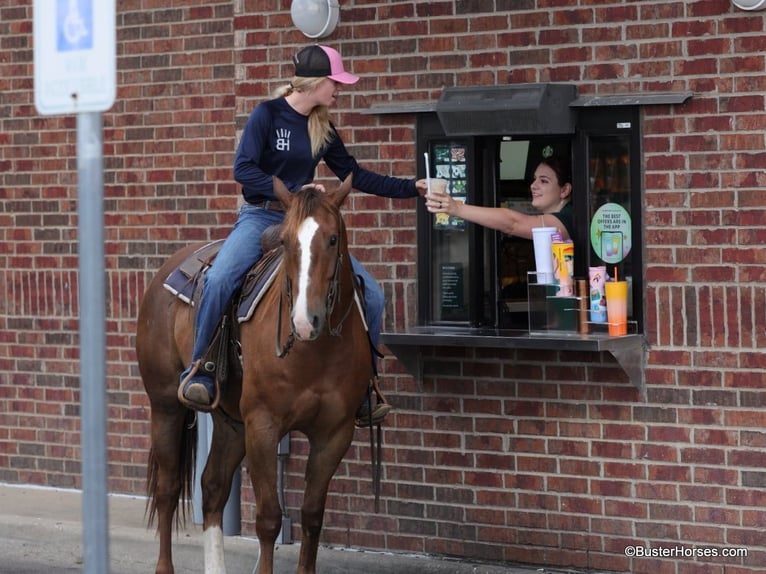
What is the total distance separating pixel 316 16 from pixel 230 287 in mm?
2000

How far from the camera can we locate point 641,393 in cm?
757

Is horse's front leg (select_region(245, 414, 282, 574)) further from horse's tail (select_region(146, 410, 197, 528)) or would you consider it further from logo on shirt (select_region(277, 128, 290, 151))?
logo on shirt (select_region(277, 128, 290, 151))

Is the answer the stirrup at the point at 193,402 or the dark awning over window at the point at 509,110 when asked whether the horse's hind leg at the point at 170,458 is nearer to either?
the stirrup at the point at 193,402

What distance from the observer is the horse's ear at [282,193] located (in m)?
6.76

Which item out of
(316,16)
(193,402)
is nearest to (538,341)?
(193,402)

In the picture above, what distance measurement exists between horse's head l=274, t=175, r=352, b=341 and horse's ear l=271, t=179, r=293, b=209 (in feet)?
0.16

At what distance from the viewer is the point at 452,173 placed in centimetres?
828

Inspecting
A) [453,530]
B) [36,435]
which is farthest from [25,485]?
[453,530]

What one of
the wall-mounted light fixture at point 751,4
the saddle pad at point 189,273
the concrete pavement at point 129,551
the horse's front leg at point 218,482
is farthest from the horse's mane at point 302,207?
the concrete pavement at point 129,551

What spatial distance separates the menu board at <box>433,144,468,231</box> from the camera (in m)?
8.26

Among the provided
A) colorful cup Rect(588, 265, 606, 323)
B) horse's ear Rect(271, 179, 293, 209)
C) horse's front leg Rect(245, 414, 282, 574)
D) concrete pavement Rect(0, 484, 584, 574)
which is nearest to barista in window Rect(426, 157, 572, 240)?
colorful cup Rect(588, 265, 606, 323)

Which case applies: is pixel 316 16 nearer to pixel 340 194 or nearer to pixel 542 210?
pixel 542 210

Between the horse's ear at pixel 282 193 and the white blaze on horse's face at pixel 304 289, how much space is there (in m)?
0.29

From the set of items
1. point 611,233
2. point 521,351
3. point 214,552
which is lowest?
point 214,552
